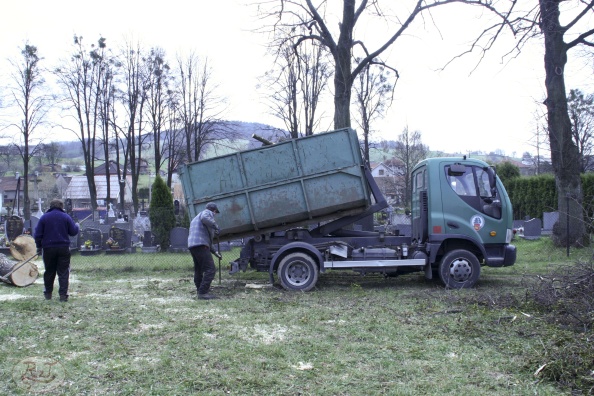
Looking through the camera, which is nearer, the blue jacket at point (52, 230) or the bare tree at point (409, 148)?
the blue jacket at point (52, 230)

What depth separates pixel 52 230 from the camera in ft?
30.0

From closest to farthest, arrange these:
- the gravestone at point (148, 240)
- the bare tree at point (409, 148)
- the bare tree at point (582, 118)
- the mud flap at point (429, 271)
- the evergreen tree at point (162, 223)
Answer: the mud flap at point (429, 271), the evergreen tree at point (162, 223), the gravestone at point (148, 240), the bare tree at point (582, 118), the bare tree at point (409, 148)

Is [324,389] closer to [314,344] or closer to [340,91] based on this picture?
[314,344]

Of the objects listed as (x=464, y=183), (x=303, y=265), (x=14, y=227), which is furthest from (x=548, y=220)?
(x=14, y=227)

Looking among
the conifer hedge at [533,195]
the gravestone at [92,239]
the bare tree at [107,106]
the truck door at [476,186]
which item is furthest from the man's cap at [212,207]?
the bare tree at [107,106]

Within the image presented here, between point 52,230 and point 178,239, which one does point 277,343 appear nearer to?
point 52,230

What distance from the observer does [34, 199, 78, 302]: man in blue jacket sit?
29.9ft

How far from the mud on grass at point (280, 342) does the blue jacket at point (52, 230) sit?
3.27 ft

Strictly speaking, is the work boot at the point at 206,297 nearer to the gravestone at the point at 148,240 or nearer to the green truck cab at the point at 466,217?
the green truck cab at the point at 466,217

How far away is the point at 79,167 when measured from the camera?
318 feet

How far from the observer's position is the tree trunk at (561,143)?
16.4 meters

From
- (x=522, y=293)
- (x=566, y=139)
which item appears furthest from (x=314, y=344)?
(x=566, y=139)

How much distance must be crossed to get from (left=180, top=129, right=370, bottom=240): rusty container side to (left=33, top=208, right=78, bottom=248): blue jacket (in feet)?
7.64

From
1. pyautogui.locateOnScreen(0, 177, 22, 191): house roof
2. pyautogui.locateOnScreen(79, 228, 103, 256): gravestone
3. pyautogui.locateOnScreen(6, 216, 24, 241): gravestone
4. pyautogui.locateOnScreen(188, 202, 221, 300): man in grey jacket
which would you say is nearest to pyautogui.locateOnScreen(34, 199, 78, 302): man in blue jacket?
pyautogui.locateOnScreen(188, 202, 221, 300): man in grey jacket
